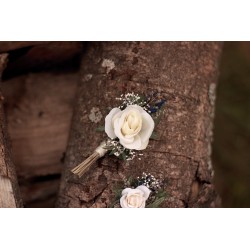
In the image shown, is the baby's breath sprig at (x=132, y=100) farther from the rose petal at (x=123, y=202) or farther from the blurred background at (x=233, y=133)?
the blurred background at (x=233, y=133)

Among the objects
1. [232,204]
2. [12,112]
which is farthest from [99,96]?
[232,204]

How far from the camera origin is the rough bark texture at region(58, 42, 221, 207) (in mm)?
1432

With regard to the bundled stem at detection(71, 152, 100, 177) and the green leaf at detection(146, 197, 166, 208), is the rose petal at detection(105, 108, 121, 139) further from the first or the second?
the green leaf at detection(146, 197, 166, 208)

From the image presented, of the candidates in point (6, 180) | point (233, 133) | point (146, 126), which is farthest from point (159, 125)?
point (233, 133)

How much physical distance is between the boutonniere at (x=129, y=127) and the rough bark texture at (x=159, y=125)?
0.03 meters

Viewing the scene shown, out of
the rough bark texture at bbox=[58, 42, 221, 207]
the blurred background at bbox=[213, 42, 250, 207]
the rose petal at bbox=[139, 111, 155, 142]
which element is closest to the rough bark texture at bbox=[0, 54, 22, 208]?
the rough bark texture at bbox=[58, 42, 221, 207]

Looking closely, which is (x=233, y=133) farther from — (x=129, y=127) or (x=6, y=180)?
(x=6, y=180)

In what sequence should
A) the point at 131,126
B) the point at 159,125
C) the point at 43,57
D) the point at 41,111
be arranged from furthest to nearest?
the point at 41,111
the point at 43,57
the point at 159,125
the point at 131,126

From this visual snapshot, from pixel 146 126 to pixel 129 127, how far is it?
0.20ft

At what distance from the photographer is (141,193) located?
1.39 meters

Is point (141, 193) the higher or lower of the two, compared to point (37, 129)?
lower

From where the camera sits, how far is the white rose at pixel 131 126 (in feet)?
4.40
